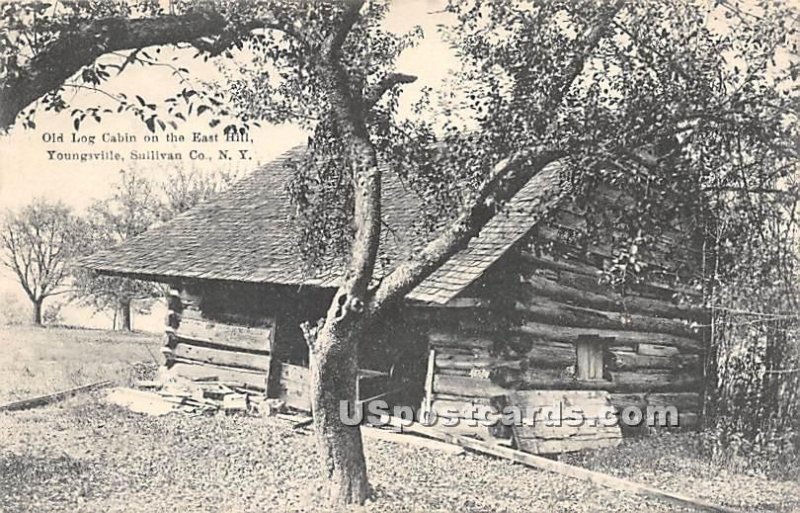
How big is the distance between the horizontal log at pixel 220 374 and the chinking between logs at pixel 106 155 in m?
5.15

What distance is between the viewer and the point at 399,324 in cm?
1025

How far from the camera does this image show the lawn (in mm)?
6836

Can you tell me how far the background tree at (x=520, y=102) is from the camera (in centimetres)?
597

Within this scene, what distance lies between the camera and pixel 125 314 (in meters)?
14.8

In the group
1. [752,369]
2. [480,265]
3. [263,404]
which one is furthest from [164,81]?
[752,369]

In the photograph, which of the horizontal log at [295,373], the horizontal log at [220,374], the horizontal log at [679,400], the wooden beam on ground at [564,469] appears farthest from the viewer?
the horizontal log at [220,374]

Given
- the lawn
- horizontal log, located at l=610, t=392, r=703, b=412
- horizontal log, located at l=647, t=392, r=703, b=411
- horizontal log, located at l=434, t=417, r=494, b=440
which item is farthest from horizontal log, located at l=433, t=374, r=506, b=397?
horizontal log, located at l=647, t=392, r=703, b=411

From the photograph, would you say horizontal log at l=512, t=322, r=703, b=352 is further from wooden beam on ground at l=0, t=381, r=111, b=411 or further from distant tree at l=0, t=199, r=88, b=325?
wooden beam on ground at l=0, t=381, r=111, b=411

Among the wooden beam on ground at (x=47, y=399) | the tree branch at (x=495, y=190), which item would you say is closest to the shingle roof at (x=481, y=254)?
the tree branch at (x=495, y=190)

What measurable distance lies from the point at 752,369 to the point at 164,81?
24.9 ft

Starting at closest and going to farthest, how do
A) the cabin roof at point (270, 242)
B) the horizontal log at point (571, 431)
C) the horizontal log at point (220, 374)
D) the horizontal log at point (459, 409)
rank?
1. the cabin roof at point (270, 242)
2. the horizontal log at point (571, 431)
3. the horizontal log at point (459, 409)
4. the horizontal log at point (220, 374)

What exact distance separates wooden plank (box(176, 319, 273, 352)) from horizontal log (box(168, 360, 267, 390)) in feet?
1.30

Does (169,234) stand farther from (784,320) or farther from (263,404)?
(784,320)

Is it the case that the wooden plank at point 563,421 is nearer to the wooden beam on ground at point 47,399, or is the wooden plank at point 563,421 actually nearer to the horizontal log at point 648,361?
the horizontal log at point 648,361
